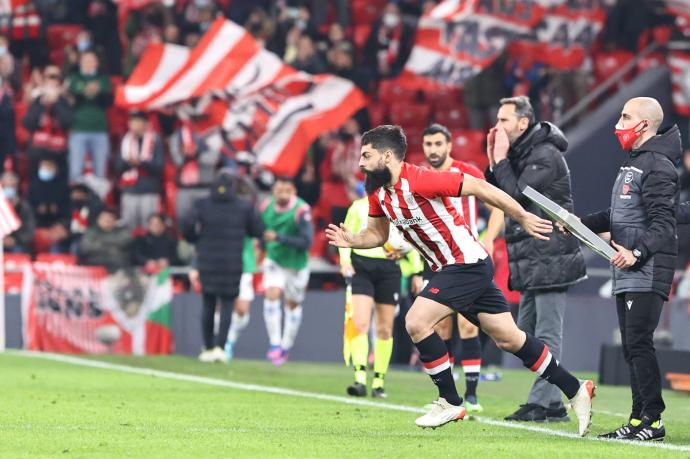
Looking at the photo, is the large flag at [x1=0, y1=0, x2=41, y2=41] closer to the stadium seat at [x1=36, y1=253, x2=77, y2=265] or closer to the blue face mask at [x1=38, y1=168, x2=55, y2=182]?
the blue face mask at [x1=38, y1=168, x2=55, y2=182]

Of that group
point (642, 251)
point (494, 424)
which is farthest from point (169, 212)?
point (642, 251)

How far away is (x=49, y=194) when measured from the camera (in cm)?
2361

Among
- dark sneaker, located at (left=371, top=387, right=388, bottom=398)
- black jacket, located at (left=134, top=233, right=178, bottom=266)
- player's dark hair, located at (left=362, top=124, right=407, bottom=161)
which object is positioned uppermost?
player's dark hair, located at (left=362, top=124, right=407, bottom=161)

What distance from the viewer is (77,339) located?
20562mm

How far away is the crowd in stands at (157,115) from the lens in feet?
74.3

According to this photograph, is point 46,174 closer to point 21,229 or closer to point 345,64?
point 21,229

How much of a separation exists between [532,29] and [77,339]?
7415 millimetres

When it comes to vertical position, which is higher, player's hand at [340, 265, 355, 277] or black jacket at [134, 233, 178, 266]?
black jacket at [134, 233, 178, 266]

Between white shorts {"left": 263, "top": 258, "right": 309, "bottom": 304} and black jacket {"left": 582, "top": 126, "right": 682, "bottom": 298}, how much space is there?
9.71m

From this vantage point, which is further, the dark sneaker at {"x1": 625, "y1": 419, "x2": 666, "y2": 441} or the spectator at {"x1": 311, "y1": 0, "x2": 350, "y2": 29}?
the spectator at {"x1": 311, "y1": 0, "x2": 350, "y2": 29}

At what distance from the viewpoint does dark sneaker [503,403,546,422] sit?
1152 centimetres

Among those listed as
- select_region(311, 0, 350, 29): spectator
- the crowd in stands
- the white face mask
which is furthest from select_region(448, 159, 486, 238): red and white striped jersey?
select_region(311, 0, 350, 29): spectator

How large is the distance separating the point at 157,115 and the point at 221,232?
5205mm

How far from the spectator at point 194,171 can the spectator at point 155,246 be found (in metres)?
0.93
